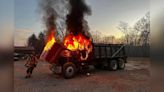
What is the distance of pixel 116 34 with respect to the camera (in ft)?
9.30

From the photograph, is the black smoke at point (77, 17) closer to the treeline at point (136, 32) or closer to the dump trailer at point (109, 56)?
the dump trailer at point (109, 56)

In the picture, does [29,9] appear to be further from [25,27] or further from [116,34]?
[116,34]

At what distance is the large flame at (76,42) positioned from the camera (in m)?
3.58

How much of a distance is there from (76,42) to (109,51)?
828 millimetres

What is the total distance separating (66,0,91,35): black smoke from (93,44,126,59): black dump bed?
0.36 meters

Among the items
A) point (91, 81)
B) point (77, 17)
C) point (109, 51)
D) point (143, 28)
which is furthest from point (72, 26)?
point (143, 28)

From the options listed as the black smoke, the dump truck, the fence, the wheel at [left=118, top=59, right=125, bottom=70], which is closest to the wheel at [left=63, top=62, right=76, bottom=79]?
the dump truck

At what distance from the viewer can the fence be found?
2.44 m

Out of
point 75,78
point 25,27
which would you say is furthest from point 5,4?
point 75,78

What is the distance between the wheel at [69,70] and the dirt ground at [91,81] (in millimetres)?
190

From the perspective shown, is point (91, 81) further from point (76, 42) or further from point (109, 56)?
point (76, 42)

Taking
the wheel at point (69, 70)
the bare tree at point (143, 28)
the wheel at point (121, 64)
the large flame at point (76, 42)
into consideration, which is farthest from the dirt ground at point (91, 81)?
the large flame at point (76, 42)

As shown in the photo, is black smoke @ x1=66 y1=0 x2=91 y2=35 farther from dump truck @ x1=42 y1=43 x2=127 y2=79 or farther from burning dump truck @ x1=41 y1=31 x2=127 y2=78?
dump truck @ x1=42 y1=43 x2=127 y2=79

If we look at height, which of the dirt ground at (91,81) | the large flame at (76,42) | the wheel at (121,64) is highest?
the large flame at (76,42)
